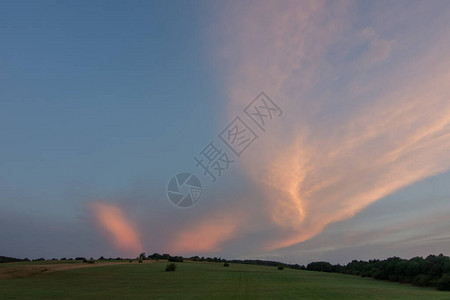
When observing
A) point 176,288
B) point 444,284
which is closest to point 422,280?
point 444,284

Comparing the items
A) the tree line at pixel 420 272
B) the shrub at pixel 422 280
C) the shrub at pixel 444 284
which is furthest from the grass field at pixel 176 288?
the shrub at pixel 422 280

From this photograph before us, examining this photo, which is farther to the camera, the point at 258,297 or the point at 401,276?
the point at 401,276

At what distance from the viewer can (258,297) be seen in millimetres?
48125

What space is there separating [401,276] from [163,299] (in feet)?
348

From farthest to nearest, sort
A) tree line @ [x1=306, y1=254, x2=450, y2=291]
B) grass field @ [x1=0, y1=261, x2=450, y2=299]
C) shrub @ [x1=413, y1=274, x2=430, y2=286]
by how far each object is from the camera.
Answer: shrub @ [x1=413, y1=274, x2=430, y2=286] → tree line @ [x1=306, y1=254, x2=450, y2=291] → grass field @ [x1=0, y1=261, x2=450, y2=299]

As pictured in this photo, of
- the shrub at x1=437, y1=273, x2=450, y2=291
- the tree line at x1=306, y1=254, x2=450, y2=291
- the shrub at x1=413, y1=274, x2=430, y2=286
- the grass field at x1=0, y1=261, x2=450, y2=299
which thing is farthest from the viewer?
the shrub at x1=413, y1=274, x2=430, y2=286

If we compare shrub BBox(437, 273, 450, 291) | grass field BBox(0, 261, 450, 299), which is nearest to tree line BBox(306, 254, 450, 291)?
shrub BBox(437, 273, 450, 291)

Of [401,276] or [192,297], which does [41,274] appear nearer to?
[192,297]

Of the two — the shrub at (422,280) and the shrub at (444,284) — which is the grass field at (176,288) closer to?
the shrub at (444,284)

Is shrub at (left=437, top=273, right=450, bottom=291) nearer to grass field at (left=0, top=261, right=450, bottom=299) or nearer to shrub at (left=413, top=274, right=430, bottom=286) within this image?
grass field at (left=0, top=261, right=450, bottom=299)

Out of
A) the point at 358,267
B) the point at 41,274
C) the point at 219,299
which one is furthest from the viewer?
the point at 358,267

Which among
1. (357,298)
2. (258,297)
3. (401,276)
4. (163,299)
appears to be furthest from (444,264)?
(163,299)

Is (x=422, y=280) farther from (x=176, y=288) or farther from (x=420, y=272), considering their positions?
(x=176, y=288)

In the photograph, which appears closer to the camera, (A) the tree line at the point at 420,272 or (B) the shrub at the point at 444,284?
(B) the shrub at the point at 444,284
